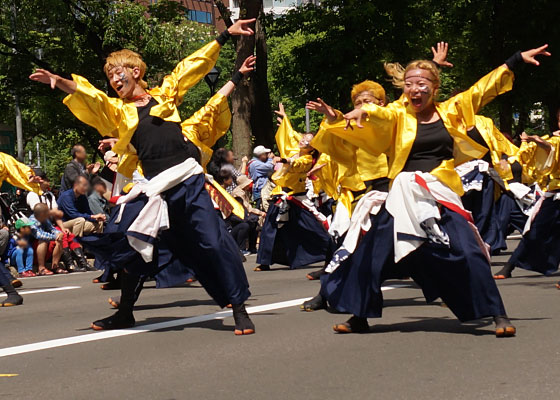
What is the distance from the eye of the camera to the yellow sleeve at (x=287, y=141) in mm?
13283

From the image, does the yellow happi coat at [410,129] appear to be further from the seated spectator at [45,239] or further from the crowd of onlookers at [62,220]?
the seated spectator at [45,239]

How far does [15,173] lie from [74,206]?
4749 millimetres

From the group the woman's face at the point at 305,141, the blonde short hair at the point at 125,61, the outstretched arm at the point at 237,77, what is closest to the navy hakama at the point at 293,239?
Result: the woman's face at the point at 305,141

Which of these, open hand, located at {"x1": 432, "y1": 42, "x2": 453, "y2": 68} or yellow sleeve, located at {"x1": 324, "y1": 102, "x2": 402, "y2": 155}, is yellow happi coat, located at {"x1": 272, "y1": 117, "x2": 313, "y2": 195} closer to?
open hand, located at {"x1": 432, "y1": 42, "x2": 453, "y2": 68}

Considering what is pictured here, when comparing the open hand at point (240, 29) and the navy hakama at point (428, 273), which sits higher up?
the open hand at point (240, 29)

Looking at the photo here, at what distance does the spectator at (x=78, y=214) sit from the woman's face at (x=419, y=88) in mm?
9132

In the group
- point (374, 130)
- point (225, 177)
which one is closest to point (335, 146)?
point (374, 130)

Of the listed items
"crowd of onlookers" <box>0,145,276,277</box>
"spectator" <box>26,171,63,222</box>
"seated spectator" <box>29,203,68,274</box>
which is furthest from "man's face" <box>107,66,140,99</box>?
"spectator" <box>26,171,63,222</box>

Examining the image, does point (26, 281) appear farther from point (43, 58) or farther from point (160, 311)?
point (43, 58)

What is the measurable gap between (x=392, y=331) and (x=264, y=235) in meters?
7.06

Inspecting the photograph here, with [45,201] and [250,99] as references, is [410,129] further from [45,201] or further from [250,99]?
[250,99]

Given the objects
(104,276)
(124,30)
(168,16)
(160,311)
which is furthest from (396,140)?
(168,16)

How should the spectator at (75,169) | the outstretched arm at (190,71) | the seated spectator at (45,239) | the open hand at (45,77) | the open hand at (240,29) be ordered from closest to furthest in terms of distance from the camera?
the open hand at (45,77) < the outstretched arm at (190,71) < the open hand at (240,29) < the seated spectator at (45,239) < the spectator at (75,169)

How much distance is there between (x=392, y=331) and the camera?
767 centimetres
